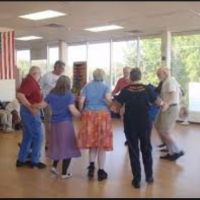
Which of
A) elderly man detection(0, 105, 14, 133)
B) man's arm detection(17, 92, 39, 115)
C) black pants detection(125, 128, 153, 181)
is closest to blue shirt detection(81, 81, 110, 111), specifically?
black pants detection(125, 128, 153, 181)

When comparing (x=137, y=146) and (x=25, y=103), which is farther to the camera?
(x=25, y=103)

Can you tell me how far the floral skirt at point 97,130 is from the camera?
163 inches

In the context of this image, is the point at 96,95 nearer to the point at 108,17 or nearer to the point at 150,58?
the point at 108,17

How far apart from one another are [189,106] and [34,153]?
20.0 feet

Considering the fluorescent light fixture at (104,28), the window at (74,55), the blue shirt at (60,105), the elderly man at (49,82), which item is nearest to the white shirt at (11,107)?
the fluorescent light fixture at (104,28)

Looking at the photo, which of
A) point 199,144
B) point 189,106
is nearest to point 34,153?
point 199,144

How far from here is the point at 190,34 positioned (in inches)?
377

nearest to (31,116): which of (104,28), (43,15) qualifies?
(43,15)

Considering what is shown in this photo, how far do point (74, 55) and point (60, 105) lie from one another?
8802 mm

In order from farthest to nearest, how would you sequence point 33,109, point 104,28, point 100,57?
point 100,57 < point 104,28 < point 33,109

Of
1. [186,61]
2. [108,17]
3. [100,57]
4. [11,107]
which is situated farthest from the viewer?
[100,57]

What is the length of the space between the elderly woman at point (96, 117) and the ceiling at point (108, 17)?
1.27 metres

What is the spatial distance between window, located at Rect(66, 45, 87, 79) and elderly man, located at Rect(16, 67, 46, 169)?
25.7 feet

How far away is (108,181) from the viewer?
13.7ft
